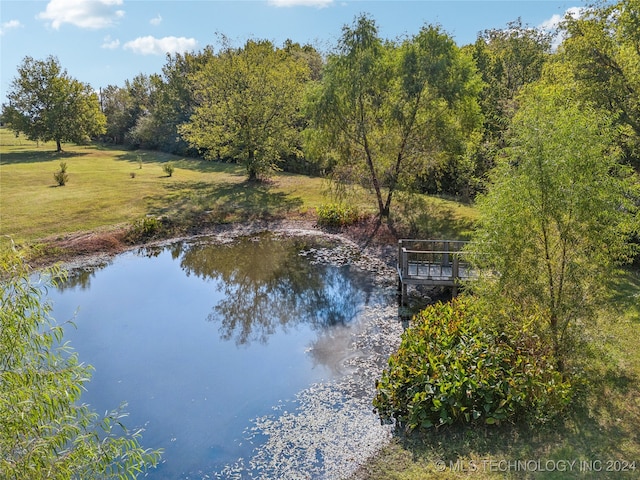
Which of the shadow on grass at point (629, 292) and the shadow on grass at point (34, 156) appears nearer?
the shadow on grass at point (629, 292)

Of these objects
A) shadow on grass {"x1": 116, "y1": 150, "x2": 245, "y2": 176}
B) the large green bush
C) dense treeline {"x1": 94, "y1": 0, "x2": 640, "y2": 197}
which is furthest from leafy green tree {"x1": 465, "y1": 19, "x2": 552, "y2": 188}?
the large green bush

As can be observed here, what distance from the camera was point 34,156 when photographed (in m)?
42.8

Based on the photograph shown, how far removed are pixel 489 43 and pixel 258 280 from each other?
1418 inches

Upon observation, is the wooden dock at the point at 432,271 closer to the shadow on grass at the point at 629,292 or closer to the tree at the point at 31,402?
the shadow on grass at the point at 629,292

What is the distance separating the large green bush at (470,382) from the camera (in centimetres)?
829

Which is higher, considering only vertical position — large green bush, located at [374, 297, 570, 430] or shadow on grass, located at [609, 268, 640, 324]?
shadow on grass, located at [609, 268, 640, 324]

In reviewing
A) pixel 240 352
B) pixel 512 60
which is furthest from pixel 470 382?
pixel 512 60

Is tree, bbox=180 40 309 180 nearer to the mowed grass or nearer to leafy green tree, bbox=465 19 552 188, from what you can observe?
the mowed grass

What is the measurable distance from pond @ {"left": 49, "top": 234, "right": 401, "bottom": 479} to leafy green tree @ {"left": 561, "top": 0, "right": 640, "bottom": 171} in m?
9.69

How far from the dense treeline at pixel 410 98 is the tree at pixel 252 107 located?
70 mm

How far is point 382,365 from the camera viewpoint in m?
11.1

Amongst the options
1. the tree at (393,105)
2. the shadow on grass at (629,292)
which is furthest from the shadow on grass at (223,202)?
the shadow on grass at (629,292)

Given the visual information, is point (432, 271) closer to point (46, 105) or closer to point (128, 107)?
point (46, 105)

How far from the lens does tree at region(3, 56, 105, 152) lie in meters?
43.1
